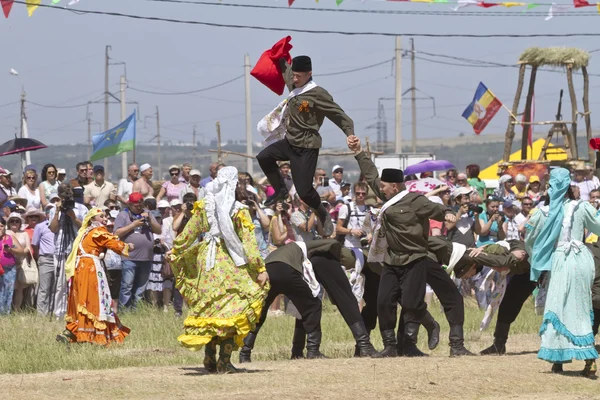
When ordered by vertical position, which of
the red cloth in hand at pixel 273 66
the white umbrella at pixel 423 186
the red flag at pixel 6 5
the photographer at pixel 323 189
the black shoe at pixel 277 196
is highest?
the red flag at pixel 6 5

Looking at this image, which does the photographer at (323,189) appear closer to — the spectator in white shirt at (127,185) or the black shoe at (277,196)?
the spectator in white shirt at (127,185)

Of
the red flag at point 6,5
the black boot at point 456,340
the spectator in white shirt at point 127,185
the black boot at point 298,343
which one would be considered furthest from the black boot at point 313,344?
the spectator in white shirt at point 127,185

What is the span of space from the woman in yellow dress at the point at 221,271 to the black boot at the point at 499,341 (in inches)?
134

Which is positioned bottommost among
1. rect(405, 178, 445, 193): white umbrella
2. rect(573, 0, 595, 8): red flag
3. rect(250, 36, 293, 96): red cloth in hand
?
rect(405, 178, 445, 193): white umbrella

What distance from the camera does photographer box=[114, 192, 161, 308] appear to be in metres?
17.1

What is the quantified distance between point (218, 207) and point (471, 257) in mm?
3126

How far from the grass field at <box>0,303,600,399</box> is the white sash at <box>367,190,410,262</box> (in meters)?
1.07

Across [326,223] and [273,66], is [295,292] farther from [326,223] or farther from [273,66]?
[273,66]

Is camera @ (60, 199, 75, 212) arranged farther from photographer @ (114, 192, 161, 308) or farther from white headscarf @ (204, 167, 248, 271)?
white headscarf @ (204, 167, 248, 271)

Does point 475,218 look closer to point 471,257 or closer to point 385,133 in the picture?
point 471,257

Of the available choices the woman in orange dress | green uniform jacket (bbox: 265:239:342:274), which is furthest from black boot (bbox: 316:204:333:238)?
the woman in orange dress

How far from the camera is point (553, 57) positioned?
28.4m

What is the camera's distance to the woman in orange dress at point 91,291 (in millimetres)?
14211

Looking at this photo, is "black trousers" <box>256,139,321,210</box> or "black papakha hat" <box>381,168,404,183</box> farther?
"black papakha hat" <box>381,168,404,183</box>
